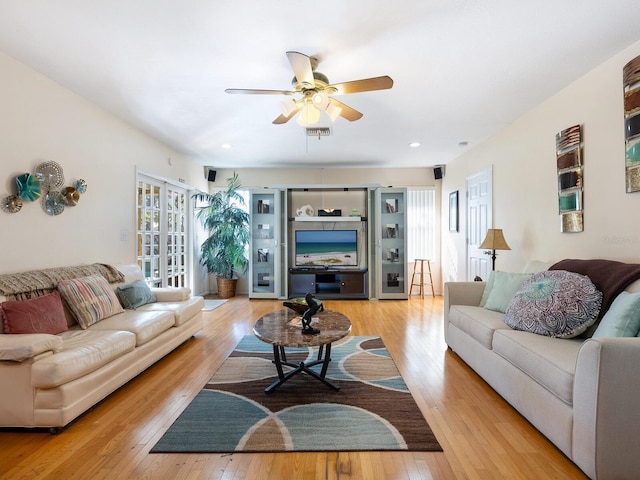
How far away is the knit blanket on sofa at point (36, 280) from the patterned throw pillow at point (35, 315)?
0.11m

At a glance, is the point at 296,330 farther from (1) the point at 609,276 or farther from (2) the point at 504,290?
(1) the point at 609,276

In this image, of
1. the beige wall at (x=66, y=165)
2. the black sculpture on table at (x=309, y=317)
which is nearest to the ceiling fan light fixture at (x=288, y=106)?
the black sculpture on table at (x=309, y=317)

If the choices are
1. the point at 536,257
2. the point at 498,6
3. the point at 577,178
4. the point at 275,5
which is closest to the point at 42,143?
the point at 275,5

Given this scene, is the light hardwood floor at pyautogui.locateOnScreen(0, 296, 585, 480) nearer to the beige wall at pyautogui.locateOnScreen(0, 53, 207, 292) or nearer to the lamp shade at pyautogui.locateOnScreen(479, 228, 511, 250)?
the beige wall at pyautogui.locateOnScreen(0, 53, 207, 292)

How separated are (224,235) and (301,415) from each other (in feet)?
14.5

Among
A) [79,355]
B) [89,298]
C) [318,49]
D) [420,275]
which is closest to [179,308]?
[89,298]

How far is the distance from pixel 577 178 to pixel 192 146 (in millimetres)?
4827

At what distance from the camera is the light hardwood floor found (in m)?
1.62

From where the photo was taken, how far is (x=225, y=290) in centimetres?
631

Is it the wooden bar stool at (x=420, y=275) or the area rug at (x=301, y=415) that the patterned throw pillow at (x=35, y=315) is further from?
the wooden bar stool at (x=420, y=275)

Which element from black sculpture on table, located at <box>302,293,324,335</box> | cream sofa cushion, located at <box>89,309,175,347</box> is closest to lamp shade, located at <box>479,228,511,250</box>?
black sculpture on table, located at <box>302,293,324,335</box>

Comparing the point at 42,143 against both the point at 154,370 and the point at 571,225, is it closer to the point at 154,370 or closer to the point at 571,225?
the point at 154,370

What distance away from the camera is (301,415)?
2127mm

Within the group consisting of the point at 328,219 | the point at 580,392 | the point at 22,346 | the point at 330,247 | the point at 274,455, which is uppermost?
the point at 328,219
